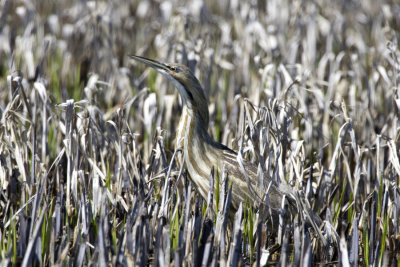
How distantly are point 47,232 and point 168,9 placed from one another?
14.0ft

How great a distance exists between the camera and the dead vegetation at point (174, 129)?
2.81 m

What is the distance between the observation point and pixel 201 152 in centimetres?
366

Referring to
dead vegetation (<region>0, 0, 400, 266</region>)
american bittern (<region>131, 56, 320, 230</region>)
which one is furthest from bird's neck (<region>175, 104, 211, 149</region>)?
dead vegetation (<region>0, 0, 400, 266</region>)

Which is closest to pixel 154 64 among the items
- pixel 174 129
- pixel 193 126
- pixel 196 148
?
pixel 193 126

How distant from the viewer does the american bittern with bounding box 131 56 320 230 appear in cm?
357

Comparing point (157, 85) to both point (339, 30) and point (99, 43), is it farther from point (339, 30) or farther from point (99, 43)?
point (339, 30)

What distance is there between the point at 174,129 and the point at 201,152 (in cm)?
112

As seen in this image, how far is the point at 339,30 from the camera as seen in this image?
6852 millimetres

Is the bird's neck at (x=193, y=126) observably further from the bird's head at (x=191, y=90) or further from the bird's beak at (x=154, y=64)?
the bird's beak at (x=154, y=64)

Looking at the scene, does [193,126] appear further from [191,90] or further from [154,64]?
[154,64]

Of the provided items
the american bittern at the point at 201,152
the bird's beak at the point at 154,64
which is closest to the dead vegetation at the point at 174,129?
the american bittern at the point at 201,152

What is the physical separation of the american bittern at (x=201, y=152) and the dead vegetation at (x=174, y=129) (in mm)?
99

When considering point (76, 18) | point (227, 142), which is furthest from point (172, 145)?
point (76, 18)

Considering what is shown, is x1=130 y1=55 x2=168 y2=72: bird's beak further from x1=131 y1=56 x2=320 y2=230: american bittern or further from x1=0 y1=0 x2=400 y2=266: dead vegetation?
x1=0 y1=0 x2=400 y2=266: dead vegetation
